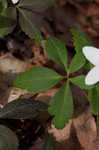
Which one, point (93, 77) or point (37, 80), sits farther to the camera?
point (37, 80)

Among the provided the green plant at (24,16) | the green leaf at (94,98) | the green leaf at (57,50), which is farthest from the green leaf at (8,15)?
the green leaf at (94,98)

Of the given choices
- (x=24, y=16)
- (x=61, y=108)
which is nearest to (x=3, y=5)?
(x=24, y=16)

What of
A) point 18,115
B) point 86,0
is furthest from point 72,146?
point 86,0

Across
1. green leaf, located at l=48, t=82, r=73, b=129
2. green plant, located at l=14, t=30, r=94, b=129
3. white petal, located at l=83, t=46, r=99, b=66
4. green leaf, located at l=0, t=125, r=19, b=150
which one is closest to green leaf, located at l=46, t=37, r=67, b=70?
green plant, located at l=14, t=30, r=94, b=129

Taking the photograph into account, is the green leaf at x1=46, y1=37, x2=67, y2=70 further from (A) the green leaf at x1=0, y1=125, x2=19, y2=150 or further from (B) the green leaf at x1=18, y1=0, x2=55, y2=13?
(A) the green leaf at x1=0, y1=125, x2=19, y2=150

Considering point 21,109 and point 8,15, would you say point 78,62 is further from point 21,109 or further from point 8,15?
point 8,15

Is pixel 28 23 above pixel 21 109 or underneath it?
above

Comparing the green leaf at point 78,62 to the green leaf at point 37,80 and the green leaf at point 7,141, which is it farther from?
the green leaf at point 7,141
